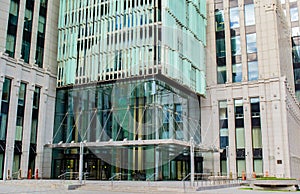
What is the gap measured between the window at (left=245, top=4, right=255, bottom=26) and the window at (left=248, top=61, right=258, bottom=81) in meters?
5.45

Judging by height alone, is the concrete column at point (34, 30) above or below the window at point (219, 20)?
below

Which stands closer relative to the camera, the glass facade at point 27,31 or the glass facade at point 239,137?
the glass facade at point 27,31

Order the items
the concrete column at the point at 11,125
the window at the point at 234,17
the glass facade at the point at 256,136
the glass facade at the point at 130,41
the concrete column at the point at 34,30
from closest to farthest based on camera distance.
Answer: the concrete column at the point at 11,125
the glass facade at the point at 130,41
the concrete column at the point at 34,30
the glass facade at the point at 256,136
the window at the point at 234,17

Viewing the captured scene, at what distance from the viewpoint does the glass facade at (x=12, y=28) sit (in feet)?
124

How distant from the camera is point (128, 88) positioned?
124ft

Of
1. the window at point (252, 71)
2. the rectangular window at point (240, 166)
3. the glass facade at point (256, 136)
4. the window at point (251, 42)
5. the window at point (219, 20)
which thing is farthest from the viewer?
the window at point (219, 20)

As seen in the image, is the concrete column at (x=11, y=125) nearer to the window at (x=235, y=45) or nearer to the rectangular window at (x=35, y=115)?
the rectangular window at (x=35, y=115)

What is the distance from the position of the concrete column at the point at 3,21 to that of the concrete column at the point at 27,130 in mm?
5464

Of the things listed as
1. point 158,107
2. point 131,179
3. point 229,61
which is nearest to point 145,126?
point 158,107

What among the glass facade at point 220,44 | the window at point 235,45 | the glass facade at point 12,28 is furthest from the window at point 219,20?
the glass facade at point 12,28

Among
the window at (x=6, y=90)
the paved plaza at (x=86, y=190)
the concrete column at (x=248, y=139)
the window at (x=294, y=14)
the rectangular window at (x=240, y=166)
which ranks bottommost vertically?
the paved plaza at (x=86, y=190)

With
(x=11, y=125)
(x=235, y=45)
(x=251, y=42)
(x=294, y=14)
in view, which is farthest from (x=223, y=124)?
(x=294, y=14)

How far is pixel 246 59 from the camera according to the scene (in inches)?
1796

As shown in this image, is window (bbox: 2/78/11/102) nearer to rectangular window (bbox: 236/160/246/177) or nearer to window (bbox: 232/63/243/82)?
window (bbox: 232/63/243/82)
